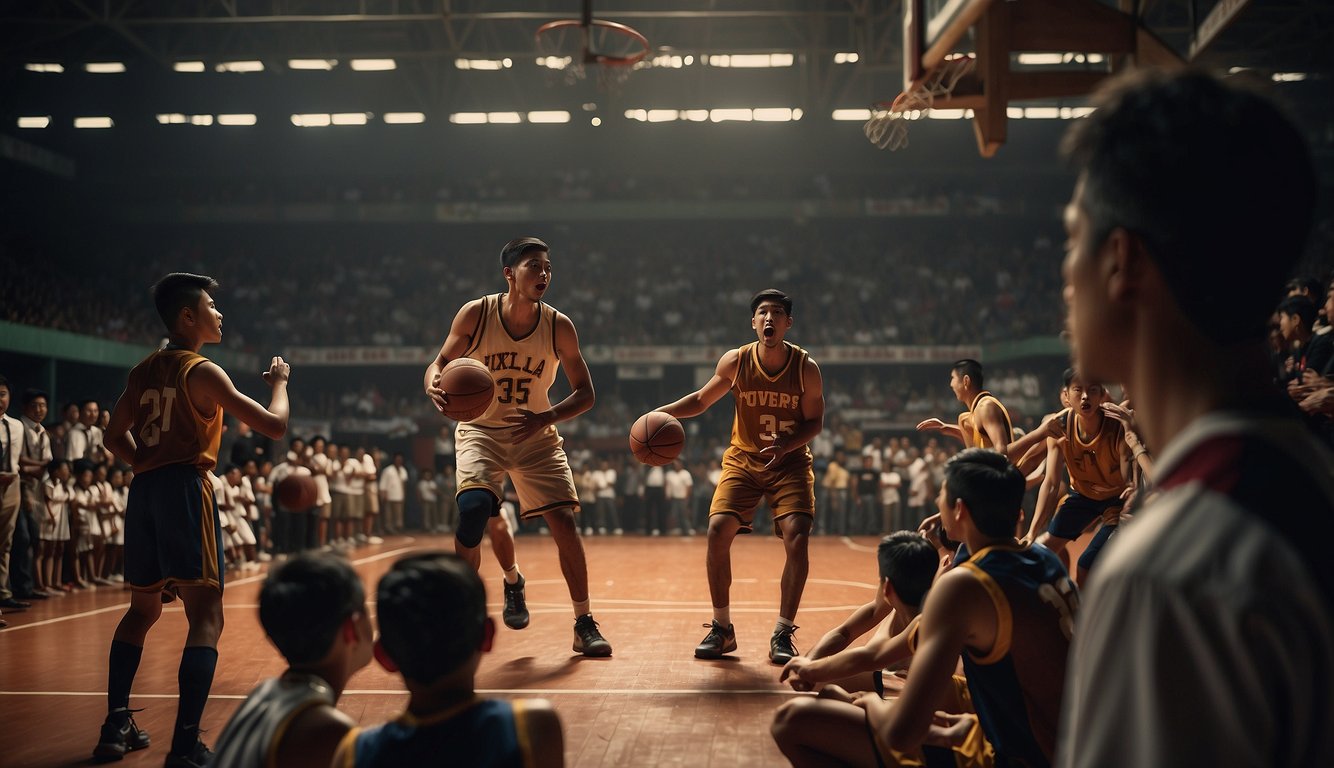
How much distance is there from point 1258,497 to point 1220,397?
6.4 inches

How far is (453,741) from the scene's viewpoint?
177 cm

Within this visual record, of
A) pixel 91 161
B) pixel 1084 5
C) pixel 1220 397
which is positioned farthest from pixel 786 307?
pixel 91 161

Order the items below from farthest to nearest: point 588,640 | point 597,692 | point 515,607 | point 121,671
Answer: point 515,607, point 588,640, point 597,692, point 121,671

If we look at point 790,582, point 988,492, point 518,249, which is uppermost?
point 518,249

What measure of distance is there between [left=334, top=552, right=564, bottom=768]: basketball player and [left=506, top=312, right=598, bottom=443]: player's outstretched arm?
3.30m

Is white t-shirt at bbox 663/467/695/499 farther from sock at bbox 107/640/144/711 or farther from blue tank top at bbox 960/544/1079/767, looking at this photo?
blue tank top at bbox 960/544/1079/767

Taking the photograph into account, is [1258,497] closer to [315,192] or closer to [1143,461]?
[1143,461]

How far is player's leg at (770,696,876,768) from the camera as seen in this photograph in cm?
268

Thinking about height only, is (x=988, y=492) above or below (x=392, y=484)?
above

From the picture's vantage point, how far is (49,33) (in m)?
17.0

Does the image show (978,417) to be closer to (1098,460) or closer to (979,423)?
(979,423)

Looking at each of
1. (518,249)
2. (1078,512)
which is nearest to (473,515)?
(518,249)

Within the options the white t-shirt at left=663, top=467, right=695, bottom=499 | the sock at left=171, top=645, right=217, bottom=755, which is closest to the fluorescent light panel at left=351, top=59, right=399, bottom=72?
the white t-shirt at left=663, top=467, right=695, bottom=499

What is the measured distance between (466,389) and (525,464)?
73cm
